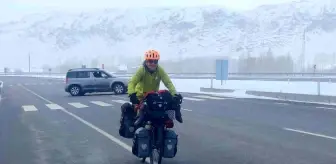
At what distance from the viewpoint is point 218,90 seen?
3478 centimetres

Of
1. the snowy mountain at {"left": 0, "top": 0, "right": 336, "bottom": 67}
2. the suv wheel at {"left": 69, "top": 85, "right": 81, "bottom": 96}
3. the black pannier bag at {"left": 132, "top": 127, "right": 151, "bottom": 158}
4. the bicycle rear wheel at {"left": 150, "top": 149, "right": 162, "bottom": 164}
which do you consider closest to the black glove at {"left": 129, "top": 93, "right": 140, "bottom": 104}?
the black pannier bag at {"left": 132, "top": 127, "right": 151, "bottom": 158}

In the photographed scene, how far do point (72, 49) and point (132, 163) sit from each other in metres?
141

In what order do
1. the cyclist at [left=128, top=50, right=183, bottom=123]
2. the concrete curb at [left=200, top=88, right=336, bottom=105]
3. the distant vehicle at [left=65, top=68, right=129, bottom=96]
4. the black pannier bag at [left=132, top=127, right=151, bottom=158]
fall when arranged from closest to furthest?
the black pannier bag at [left=132, top=127, right=151, bottom=158] → the cyclist at [left=128, top=50, right=183, bottom=123] → the concrete curb at [left=200, top=88, right=336, bottom=105] → the distant vehicle at [left=65, top=68, right=129, bottom=96]

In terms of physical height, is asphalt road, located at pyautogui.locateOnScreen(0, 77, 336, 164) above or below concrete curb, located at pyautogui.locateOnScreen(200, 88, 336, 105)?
below

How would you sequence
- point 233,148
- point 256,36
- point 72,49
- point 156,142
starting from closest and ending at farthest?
point 156,142
point 233,148
point 256,36
point 72,49

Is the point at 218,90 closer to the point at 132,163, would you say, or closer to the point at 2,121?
the point at 2,121

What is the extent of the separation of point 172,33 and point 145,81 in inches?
5513

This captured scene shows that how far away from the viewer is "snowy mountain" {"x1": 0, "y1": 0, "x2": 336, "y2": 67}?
12712 cm

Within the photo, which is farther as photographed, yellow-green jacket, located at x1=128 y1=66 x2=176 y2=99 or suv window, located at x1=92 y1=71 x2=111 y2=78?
suv window, located at x1=92 y1=71 x2=111 y2=78

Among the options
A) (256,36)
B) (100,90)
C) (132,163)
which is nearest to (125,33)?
(256,36)

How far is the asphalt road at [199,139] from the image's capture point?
32.4 ft

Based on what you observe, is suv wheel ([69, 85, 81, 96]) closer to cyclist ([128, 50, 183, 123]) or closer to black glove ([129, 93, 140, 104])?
cyclist ([128, 50, 183, 123])

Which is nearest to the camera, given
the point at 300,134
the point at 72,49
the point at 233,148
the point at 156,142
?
the point at 156,142

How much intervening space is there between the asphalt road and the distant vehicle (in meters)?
14.6
